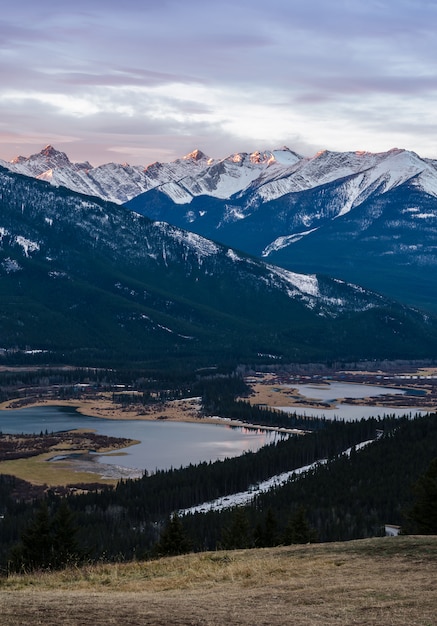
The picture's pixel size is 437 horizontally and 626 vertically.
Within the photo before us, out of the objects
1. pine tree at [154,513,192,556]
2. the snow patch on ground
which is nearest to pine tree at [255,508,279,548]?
pine tree at [154,513,192,556]

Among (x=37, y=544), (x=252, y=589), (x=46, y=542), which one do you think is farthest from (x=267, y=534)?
(x=252, y=589)

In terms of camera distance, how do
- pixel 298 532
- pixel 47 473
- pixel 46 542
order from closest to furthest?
pixel 46 542, pixel 298 532, pixel 47 473

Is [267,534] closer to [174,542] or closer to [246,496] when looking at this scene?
[174,542]

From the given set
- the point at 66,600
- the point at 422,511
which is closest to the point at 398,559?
the point at 66,600

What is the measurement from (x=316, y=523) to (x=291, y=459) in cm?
6039

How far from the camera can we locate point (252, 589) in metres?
47.8

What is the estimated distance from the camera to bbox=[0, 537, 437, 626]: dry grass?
39.8 m

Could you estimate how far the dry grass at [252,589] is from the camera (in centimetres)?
3975

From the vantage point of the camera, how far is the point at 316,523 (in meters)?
128

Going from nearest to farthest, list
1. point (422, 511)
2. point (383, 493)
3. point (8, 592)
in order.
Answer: point (8, 592) → point (422, 511) → point (383, 493)

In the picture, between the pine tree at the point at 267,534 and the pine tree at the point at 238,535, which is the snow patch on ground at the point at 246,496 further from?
the pine tree at the point at 267,534

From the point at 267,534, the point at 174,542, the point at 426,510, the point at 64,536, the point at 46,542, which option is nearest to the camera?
the point at 174,542

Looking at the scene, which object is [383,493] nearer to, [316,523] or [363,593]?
[316,523]

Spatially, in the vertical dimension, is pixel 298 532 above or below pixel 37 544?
above
